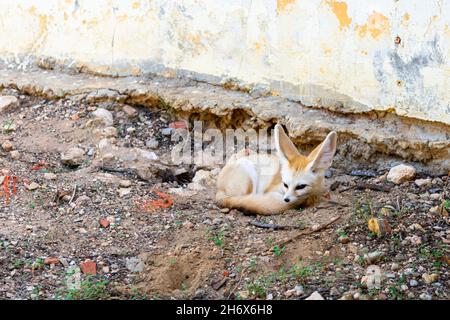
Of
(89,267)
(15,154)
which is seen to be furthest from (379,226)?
(15,154)

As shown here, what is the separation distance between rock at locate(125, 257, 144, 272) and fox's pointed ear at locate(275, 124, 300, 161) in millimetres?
1523

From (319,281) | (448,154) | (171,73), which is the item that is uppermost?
(171,73)

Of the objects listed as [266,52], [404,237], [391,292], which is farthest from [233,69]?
[391,292]

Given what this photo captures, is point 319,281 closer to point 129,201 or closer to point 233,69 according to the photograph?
point 129,201

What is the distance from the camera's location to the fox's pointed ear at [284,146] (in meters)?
5.68

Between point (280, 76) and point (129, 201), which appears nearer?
point (129, 201)

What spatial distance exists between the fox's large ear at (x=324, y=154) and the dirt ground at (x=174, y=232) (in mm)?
250

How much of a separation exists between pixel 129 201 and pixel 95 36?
1983mm

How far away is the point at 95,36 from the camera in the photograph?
22.4ft

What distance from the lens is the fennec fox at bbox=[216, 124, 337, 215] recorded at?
18.2 feet

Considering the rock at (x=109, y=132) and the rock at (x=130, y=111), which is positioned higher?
the rock at (x=130, y=111)

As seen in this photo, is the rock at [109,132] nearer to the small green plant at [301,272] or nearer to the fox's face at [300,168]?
the fox's face at [300,168]

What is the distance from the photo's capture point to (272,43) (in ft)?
19.9

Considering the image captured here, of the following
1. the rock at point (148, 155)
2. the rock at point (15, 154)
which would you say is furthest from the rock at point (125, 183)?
the rock at point (15, 154)
